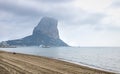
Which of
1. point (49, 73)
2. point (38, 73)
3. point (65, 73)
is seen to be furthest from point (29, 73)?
point (65, 73)

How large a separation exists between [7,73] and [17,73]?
36.9 inches

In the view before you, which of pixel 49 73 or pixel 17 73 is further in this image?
pixel 49 73

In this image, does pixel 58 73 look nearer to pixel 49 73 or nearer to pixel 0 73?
pixel 49 73

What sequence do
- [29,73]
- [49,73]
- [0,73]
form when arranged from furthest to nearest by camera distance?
1. [49,73]
2. [29,73]
3. [0,73]

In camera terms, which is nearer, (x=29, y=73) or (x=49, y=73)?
(x=29, y=73)

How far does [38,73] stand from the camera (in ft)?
64.3

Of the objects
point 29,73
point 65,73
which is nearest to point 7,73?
point 29,73

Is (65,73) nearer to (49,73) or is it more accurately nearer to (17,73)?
(49,73)

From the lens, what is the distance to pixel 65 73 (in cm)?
2081

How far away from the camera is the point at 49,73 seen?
20.5 metres

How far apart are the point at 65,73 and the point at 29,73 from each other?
3866 millimetres

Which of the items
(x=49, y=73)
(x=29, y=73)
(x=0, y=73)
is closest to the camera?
(x=0, y=73)

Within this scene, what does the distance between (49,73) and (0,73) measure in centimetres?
497

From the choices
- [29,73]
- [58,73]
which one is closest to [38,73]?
[29,73]
